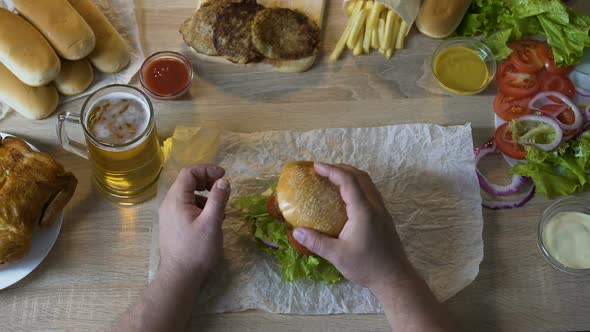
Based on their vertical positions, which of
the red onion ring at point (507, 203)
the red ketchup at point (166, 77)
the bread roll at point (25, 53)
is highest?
the bread roll at point (25, 53)

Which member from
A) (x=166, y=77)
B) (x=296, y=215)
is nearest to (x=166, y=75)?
(x=166, y=77)

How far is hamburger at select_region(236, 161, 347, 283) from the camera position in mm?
1530

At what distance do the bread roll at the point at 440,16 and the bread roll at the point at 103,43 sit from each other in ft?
3.44

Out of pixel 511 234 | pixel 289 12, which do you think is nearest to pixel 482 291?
pixel 511 234

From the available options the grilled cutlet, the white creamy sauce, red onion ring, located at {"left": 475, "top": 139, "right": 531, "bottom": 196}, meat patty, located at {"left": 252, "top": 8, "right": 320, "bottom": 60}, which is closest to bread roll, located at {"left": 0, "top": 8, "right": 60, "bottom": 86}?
the grilled cutlet

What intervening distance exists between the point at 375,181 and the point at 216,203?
59 centimetres

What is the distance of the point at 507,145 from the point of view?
190 centimetres

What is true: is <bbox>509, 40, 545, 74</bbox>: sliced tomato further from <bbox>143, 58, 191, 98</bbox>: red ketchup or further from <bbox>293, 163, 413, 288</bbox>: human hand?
<bbox>143, 58, 191, 98</bbox>: red ketchup

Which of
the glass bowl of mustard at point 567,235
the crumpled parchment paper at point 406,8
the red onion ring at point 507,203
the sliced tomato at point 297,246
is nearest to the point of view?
the sliced tomato at point 297,246

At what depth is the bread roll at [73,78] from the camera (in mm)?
1887

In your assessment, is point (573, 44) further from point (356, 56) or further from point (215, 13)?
point (215, 13)

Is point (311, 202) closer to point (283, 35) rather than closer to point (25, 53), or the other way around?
point (283, 35)

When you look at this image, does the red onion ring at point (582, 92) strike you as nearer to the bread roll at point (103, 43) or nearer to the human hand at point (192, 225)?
the human hand at point (192, 225)

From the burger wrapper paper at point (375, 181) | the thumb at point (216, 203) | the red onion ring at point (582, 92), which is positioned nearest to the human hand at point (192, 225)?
the thumb at point (216, 203)
